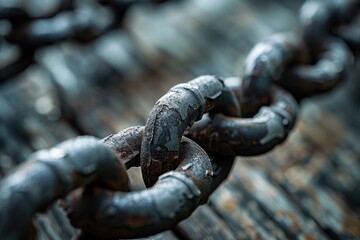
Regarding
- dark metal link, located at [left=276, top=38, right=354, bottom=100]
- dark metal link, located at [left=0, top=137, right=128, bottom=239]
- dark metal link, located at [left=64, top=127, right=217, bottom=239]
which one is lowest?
dark metal link, located at [left=276, top=38, right=354, bottom=100]

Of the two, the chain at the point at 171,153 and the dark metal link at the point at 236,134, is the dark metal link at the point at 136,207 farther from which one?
the dark metal link at the point at 236,134

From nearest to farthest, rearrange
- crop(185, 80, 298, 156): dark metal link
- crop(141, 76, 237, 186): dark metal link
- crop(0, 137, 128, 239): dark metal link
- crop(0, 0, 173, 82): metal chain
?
crop(0, 137, 128, 239): dark metal link → crop(141, 76, 237, 186): dark metal link → crop(185, 80, 298, 156): dark metal link → crop(0, 0, 173, 82): metal chain

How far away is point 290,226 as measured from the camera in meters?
1.16

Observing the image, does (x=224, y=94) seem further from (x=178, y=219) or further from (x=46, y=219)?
(x=46, y=219)

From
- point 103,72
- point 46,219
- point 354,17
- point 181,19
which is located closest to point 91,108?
point 103,72

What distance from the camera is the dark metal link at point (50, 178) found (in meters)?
0.66

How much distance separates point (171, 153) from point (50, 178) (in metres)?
0.20

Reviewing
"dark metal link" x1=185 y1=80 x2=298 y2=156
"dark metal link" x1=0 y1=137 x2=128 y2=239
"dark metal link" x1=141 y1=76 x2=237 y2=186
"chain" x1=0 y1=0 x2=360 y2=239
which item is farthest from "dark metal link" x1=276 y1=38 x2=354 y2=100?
"dark metal link" x1=0 y1=137 x2=128 y2=239

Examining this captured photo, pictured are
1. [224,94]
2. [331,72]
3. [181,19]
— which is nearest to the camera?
[224,94]

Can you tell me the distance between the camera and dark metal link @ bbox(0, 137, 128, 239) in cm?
66

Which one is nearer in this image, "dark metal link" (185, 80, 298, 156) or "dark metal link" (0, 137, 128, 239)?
"dark metal link" (0, 137, 128, 239)

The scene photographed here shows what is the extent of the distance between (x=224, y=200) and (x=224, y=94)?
0.34 meters

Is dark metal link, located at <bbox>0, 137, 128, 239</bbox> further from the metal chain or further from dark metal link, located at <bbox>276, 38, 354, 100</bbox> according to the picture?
the metal chain

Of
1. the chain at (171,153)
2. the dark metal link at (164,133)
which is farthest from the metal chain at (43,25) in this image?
the dark metal link at (164,133)
